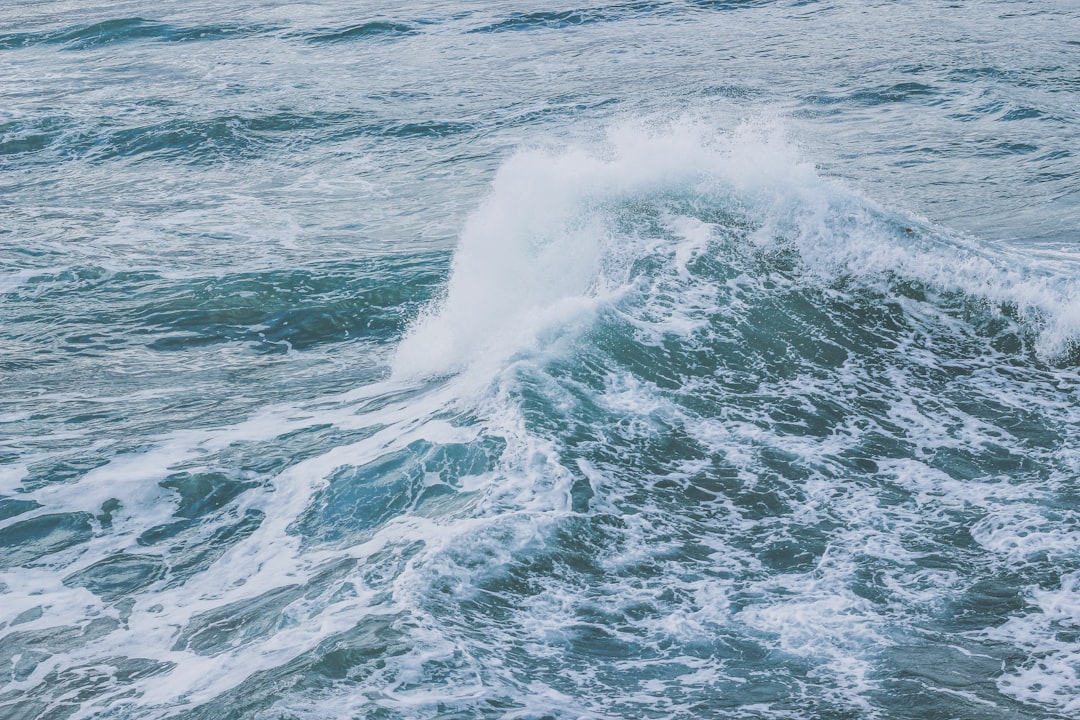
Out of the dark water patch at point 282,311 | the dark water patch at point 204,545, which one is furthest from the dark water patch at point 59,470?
the dark water patch at point 282,311

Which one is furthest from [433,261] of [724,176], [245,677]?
[245,677]

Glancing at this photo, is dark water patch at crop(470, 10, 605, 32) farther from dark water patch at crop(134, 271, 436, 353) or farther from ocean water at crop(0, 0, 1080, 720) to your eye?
dark water patch at crop(134, 271, 436, 353)

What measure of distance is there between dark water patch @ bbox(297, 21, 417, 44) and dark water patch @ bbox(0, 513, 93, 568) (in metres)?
22.2

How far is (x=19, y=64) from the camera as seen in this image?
86.2 feet

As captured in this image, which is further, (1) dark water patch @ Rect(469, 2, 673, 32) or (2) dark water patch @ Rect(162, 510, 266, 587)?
(1) dark water patch @ Rect(469, 2, 673, 32)

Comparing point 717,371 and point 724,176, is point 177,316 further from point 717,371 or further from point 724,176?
point 724,176

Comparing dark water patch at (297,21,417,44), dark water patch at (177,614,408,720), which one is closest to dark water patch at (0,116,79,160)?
dark water patch at (297,21,417,44)

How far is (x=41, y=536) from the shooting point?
7.42m

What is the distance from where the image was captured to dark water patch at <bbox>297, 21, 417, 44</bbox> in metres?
27.5

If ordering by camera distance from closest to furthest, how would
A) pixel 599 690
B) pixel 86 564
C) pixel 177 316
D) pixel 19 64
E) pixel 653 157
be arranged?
pixel 599 690
pixel 86 564
pixel 177 316
pixel 653 157
pixel 19 64

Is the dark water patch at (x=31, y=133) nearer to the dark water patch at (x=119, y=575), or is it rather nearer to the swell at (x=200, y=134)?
the swell at (x=200, y=134)

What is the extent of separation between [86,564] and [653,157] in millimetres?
9315

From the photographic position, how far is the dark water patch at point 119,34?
28.6m

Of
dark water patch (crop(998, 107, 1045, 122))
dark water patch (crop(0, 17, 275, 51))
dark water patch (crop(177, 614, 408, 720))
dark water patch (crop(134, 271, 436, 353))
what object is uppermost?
dark water patch (crop(0, 17, 275, 51))
